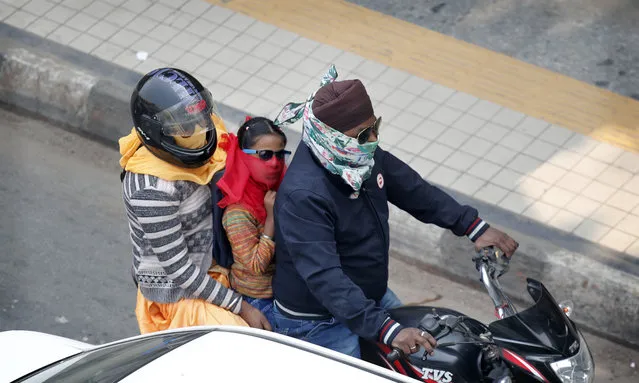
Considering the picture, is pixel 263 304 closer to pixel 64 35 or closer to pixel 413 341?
pixel 413 341

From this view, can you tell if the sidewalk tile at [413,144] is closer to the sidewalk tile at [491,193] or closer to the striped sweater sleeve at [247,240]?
the sidewalk tile at [491,193]

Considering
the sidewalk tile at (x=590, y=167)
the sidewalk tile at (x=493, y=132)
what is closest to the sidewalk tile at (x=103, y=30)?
the sidewalk tile at (x=493, y=132)

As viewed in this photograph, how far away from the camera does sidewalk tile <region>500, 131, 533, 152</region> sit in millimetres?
6809

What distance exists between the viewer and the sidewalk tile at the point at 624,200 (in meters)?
6.29

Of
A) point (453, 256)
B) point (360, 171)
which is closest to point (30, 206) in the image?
point (453, 256)

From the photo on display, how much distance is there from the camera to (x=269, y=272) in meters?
3.97

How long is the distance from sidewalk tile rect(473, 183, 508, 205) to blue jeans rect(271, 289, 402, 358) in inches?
106

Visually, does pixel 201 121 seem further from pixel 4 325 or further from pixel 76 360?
pixel 4 325

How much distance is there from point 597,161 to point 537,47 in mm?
1528

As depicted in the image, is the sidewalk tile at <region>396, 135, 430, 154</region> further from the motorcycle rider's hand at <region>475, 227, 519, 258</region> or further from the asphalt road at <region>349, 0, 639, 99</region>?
the motorcycle rider's hand at <region>475, 227, 519, 258</region>

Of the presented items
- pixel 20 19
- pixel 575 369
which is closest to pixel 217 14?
pixel 20 19

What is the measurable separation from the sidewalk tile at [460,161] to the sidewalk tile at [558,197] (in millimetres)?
552

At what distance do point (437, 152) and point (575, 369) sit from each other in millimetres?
3473

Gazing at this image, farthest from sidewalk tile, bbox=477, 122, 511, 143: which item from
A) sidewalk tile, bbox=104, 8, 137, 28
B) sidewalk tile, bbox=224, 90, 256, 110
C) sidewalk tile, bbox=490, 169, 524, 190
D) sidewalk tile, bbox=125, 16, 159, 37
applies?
sidewalk tile, bbox=104, 8, 137, 28
